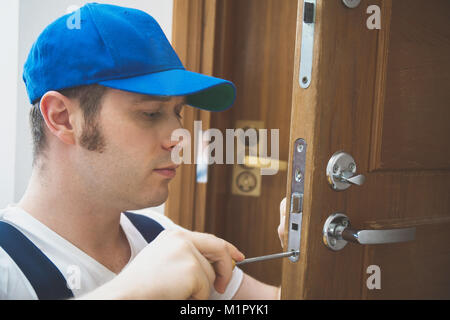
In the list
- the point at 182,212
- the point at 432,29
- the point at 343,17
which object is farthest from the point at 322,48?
the point at 182,212

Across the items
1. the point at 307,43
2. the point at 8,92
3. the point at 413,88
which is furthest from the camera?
the point at 8,92

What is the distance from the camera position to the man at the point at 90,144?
638 mm

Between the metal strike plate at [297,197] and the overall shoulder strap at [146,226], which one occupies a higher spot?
the metal strike plate at [297,197]

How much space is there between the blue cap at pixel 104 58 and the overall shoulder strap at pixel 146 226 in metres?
0.33

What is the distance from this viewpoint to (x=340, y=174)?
2.01 ft

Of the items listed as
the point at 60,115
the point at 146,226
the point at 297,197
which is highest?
the point at 60,115

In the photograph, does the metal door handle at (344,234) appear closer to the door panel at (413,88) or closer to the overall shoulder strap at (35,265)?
the door panel at (413,88)

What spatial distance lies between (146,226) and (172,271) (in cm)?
42

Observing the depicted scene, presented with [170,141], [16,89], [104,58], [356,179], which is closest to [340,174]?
[356,179]

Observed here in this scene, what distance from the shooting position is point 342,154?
0.62 metres

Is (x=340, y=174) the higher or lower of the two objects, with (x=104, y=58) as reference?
lower

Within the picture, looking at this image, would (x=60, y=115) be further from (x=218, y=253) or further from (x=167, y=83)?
(x=218, y=253)

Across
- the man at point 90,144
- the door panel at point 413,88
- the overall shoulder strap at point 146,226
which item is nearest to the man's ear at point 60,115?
the man at point 90,144

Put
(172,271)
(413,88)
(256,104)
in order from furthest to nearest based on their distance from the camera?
1. (256,104)
2. (413,88)
3. (172,271)
